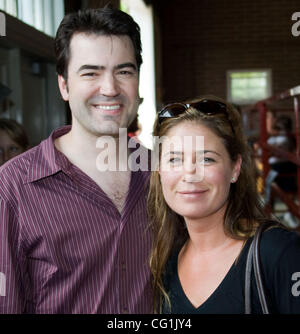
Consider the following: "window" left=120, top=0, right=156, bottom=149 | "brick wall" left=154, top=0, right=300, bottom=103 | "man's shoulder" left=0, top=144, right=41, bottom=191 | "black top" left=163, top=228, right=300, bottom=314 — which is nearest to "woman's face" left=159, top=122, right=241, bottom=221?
"black top" left=163, top=228, right=300, bottom=314

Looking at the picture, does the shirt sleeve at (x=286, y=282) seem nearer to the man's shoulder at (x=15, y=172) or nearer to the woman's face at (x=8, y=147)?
the man's shoulder at (x=15, y=172)

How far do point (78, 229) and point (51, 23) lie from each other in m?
1.85

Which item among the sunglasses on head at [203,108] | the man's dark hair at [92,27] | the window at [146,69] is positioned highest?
the window at [146,69]

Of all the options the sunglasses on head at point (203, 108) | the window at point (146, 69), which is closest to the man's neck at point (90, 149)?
the sunglasses on head at point (203, 108)

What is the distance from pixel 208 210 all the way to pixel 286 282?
269 mm

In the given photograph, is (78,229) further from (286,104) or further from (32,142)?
(286,104)

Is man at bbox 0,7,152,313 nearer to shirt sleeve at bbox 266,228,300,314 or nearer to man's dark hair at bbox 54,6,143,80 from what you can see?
man's dark hair at bbox 54,6,143,80

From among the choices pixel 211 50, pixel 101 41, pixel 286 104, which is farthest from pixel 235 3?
pixel 101 41

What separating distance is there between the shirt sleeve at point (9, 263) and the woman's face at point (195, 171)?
1.33ft

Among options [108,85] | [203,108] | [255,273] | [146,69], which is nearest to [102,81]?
[108,85]

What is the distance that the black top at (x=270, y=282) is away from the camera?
1084 mm

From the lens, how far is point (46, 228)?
1.32 metres

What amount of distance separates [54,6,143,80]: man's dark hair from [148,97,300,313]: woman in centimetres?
30

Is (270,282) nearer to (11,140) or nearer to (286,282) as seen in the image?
(286,282)
